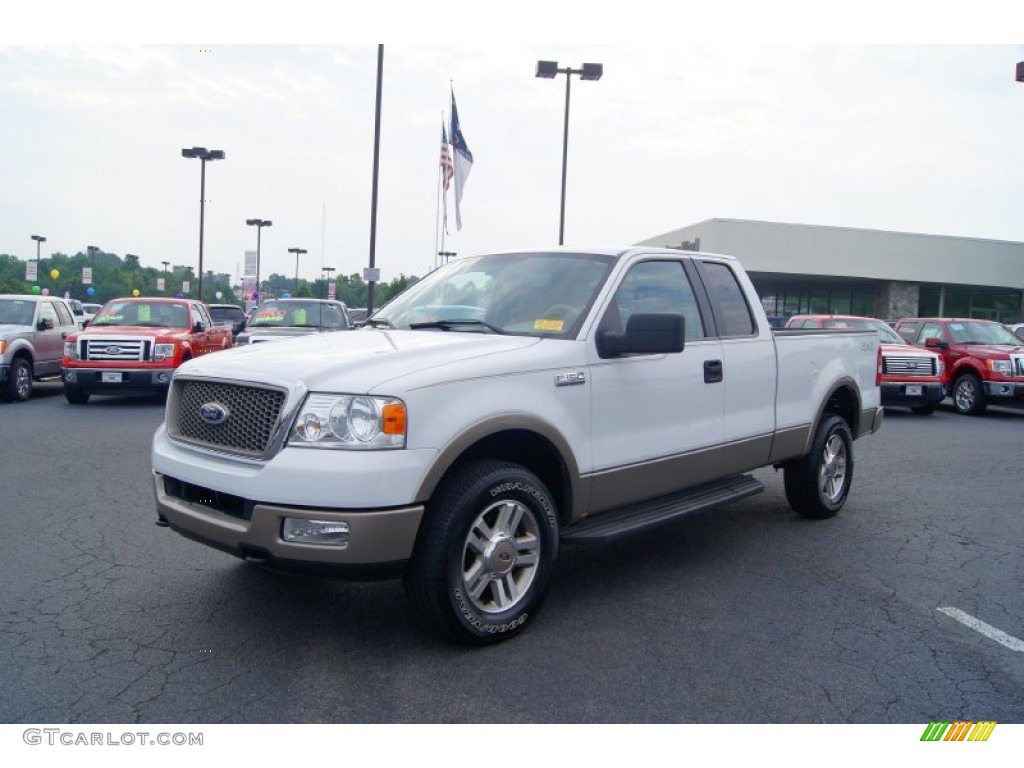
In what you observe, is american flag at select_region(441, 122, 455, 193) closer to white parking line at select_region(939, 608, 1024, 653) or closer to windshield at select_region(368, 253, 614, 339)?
windshield at select_region(368, 253, 614, 339)

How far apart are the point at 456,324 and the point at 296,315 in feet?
37.3

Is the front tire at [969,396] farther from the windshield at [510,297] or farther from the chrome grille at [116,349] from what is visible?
the chrome grille at [116,349]

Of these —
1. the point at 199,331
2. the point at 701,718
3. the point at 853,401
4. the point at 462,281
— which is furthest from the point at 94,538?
the point at 199,331

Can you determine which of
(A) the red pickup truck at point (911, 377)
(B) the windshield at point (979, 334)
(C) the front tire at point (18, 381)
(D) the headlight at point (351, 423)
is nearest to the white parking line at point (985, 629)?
(D) the headlight at point (351, 423)

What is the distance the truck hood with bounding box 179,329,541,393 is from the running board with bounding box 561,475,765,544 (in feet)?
3.40

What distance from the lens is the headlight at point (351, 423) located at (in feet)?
11.7

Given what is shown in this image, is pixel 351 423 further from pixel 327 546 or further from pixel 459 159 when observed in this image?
pixel 459 159

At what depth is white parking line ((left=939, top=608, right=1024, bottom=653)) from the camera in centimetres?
416

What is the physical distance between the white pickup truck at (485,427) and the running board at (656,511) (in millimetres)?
17

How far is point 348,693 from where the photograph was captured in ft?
11.4

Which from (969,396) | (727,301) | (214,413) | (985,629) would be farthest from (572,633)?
(969,396)

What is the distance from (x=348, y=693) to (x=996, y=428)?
1276 centimetres

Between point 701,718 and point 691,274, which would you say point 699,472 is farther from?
point 701,718

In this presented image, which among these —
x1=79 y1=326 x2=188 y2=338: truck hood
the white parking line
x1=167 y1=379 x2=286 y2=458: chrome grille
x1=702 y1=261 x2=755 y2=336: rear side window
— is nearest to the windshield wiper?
x1=167 y1=379 x2=286 y2=458: chrome grille
